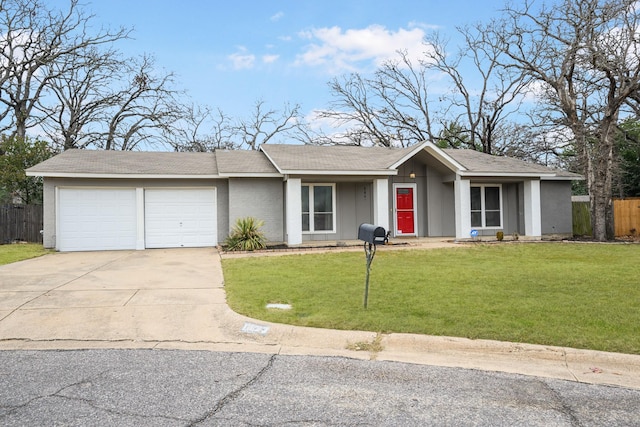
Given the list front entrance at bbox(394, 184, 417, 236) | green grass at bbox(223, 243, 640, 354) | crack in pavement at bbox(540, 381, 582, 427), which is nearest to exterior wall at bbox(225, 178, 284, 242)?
green grass at bbox(223, 243, 640, 354)

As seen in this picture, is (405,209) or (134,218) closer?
(134,218)

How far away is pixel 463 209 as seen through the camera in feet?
54.4

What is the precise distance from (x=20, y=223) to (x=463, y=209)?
58.4 ft

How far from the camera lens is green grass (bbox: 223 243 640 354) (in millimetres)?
5281

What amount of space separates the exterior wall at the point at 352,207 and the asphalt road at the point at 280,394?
12288 mm

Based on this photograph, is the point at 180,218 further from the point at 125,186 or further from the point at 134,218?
the point at 125,186

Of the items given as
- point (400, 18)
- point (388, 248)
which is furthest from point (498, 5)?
point (388, 248)

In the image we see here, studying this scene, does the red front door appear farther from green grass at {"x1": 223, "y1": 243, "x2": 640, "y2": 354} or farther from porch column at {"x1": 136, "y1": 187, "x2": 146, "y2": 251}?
porch column at {"x1": 136, "y1": 187, "x2": 146, "y2": 251}

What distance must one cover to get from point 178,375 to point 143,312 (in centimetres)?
258

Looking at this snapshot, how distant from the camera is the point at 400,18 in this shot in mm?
21688

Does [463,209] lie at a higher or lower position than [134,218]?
higher

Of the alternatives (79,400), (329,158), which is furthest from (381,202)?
(79,400)

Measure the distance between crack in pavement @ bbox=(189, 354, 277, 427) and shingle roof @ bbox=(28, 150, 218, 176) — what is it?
1222cm

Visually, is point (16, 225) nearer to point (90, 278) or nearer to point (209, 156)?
point (209, 156)
